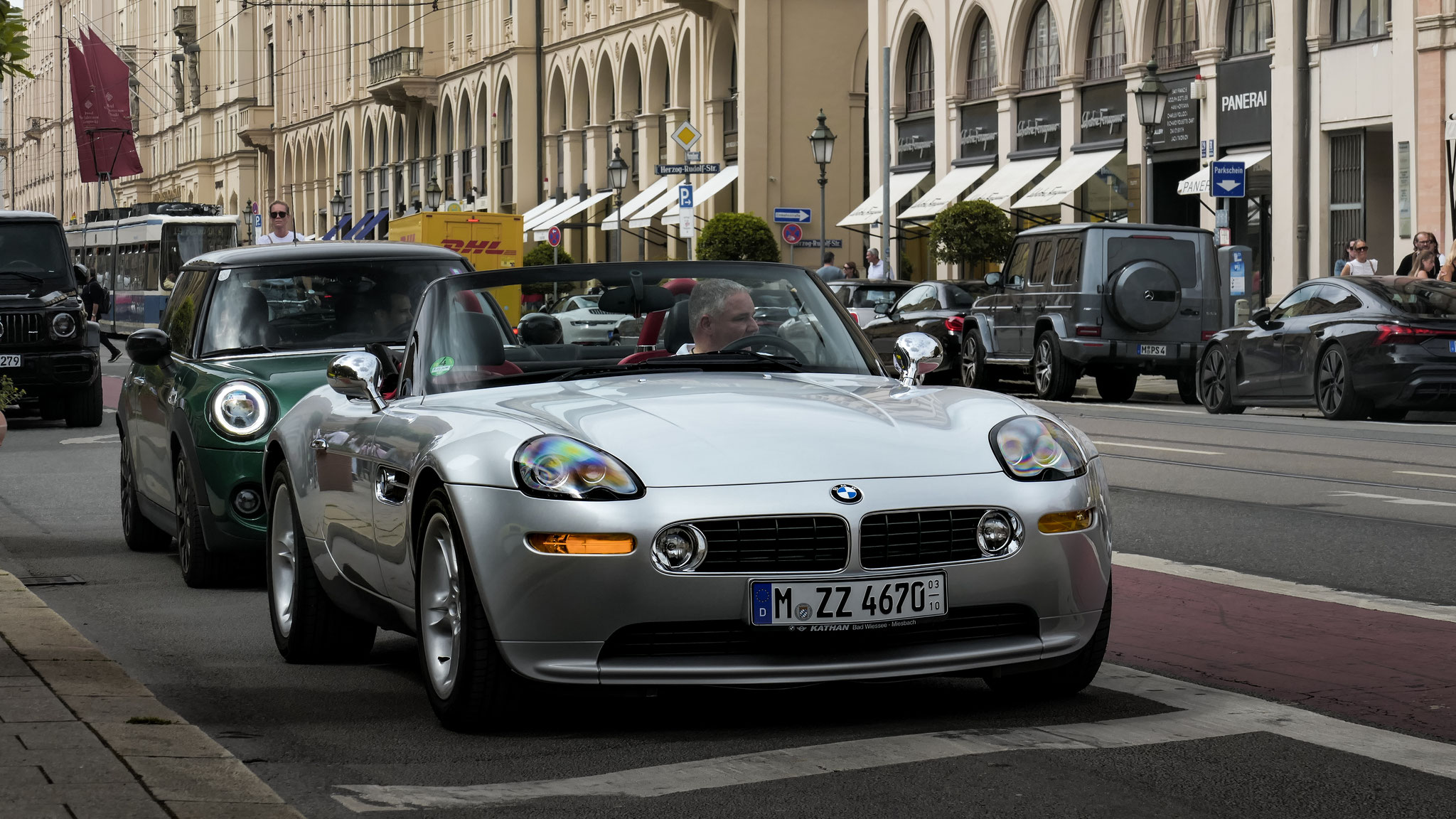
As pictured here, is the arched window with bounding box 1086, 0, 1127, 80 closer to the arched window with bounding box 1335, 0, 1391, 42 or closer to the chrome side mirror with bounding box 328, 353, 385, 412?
the arched window with bounding box 1335, 0, 1391, 42

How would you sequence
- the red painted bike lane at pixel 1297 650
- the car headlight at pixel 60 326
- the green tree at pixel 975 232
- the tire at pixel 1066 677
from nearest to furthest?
1. the tire at pixel 1066 677
2. the red painted bike lane at pixel 1297 650
3. the car headlight at pixel 60 326
4. the green tree at pixel 975 232

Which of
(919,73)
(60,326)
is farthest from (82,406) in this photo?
(919,73)

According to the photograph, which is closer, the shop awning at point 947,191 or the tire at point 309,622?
the tire at point 309,622

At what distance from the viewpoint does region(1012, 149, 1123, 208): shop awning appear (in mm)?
40656

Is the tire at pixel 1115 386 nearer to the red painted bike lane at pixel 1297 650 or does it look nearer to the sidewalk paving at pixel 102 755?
the red painted bike lane at pixel 1297 650

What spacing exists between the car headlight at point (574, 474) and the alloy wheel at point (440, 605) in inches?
13.7

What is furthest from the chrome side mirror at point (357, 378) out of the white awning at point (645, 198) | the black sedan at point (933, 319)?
the white awning at point (645, 198)

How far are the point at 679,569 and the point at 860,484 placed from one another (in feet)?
1.63

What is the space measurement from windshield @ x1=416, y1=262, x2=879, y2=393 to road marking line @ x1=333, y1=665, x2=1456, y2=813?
1.58 m

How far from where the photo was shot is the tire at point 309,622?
7078mm

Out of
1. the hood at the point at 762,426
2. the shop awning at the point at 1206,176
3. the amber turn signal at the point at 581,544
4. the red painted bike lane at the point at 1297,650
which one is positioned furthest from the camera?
the shop awning at the point at 1206,176

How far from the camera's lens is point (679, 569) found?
526 centimetres

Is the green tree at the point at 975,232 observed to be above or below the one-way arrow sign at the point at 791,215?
below

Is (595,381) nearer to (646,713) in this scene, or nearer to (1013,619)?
(646,713)
